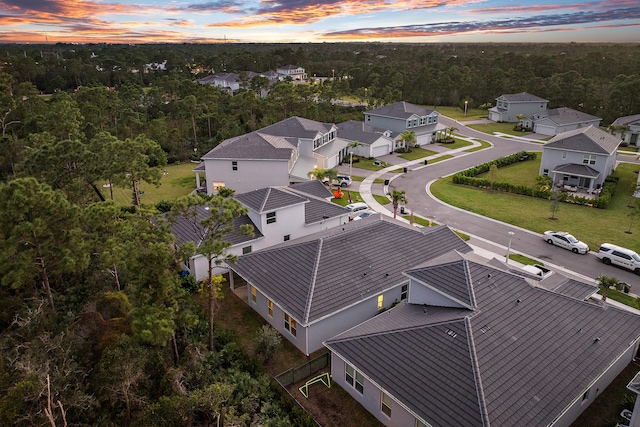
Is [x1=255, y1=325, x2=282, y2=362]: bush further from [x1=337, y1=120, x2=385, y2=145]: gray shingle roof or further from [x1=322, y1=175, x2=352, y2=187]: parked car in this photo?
[x1=337, y1=120, x2=385, y2=145]: gray shingle roof

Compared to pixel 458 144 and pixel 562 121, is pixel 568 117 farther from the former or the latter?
pixel 458 144

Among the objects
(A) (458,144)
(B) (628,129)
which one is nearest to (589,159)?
(A) (458,144)

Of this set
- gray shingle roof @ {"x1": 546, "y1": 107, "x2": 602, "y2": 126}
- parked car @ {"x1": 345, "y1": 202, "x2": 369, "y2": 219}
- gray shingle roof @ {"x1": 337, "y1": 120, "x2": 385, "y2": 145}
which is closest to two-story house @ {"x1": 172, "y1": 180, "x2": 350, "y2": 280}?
parked car @ {"x1": 345, "y1": 202, "x2": 369, "y2": 219}

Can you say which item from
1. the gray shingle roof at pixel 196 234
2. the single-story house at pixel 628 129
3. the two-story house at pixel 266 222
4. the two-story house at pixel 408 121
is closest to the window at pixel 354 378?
the two-story house at pixel 266 222

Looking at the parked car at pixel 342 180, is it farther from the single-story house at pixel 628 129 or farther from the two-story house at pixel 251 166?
the single-story house at pixel 628 129

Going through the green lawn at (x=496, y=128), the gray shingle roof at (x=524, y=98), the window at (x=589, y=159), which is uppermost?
the gray shingle roof at (x=524, y=98)

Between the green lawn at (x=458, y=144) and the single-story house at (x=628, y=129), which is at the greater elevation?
the single-story house at (x=628, y=129)

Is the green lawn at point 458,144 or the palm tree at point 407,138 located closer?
the palm tree at point 407,138
